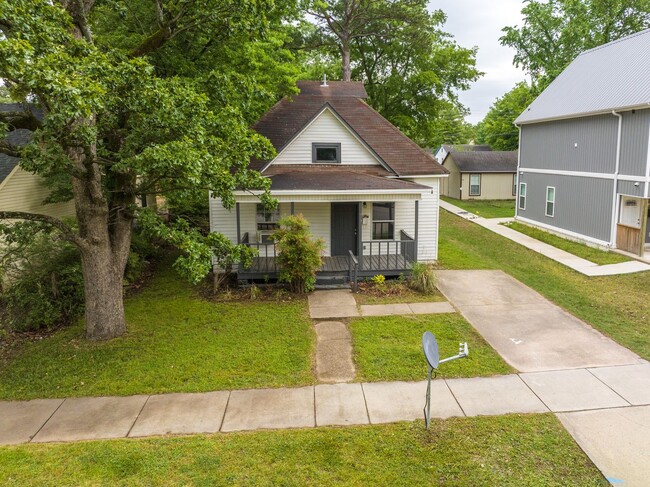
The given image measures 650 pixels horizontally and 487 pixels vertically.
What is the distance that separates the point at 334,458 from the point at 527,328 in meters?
6.25

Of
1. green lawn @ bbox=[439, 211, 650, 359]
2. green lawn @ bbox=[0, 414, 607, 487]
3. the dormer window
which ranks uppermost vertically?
the dormer window

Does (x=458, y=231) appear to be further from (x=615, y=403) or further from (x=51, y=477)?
(x=51, y=477)

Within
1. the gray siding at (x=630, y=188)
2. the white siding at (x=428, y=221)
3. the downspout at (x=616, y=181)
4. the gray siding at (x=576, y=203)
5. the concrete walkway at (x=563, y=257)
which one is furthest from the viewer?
the gray siding at (x=576, y=203)

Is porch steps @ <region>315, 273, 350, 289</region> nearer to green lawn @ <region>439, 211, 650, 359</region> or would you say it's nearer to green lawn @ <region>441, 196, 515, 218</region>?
green lawn @ <region>439, 211, 650, 359</region>

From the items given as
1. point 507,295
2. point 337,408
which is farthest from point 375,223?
point 337,408

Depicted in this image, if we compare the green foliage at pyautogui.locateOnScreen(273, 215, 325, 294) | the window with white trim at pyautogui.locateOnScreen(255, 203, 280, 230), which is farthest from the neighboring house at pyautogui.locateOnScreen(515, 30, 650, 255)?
the window with white trim at pyautogui.locateOnScreen(255, 203, 280, 230)

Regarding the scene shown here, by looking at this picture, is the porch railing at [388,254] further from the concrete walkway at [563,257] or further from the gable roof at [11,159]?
the gable roof at [11,159]

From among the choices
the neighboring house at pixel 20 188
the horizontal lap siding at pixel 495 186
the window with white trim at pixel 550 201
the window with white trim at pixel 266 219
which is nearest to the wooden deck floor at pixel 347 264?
the window with white trim at pixel 266 219

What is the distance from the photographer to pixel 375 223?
15.8 meters

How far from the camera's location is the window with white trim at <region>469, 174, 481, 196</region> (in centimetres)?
3509

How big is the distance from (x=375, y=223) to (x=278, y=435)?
33.5ft

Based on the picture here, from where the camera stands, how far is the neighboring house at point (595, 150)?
1625 cm

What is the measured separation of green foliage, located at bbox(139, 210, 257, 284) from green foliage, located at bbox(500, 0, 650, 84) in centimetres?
2842

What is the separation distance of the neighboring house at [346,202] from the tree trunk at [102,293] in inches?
176
